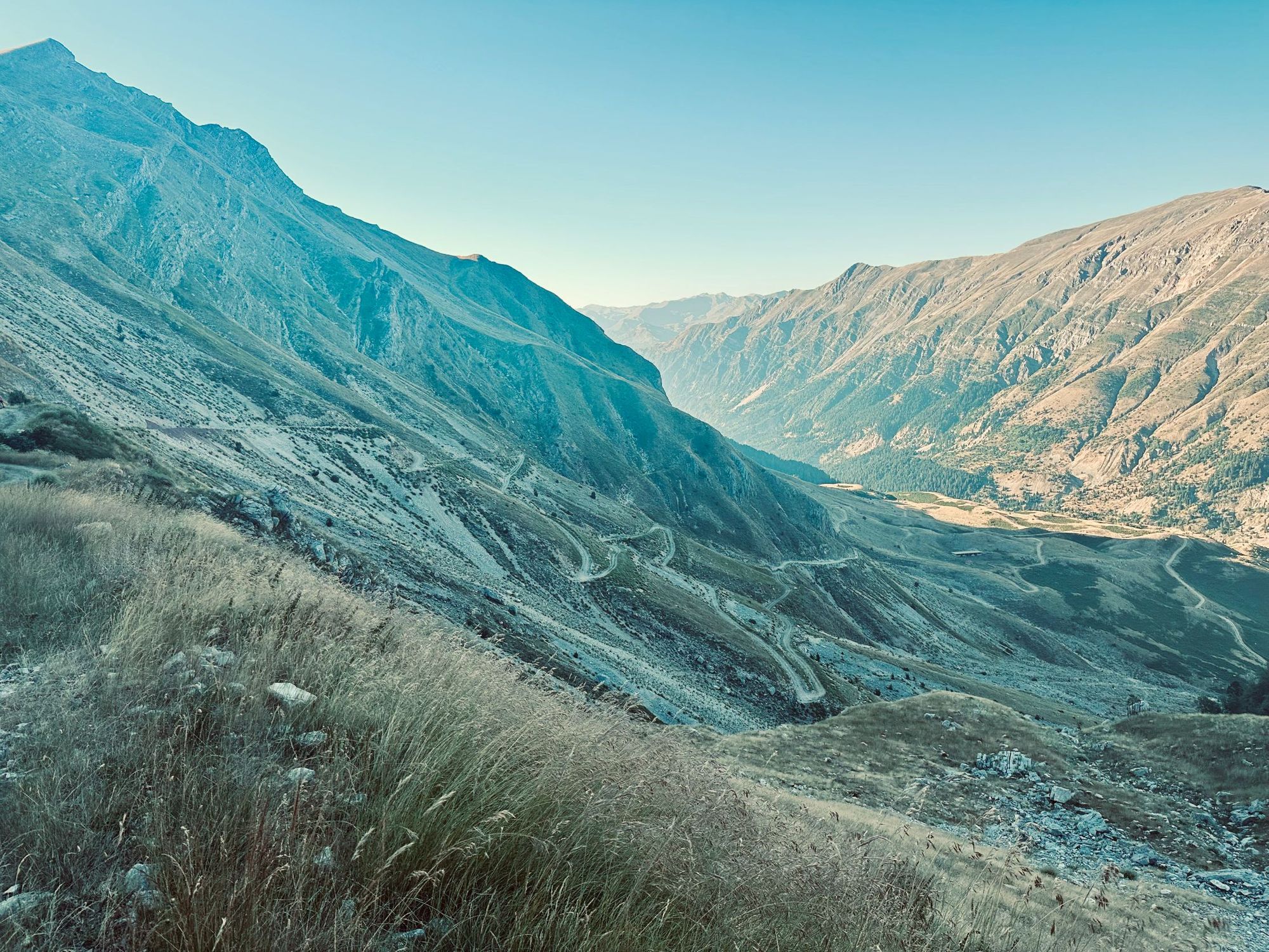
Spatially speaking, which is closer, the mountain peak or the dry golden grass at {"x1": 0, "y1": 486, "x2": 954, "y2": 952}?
the dry golden grass at {"x1": 0, "y1": 486, "x2": 954, "y2": 952}

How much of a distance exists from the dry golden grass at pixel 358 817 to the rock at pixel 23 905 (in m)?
0.06

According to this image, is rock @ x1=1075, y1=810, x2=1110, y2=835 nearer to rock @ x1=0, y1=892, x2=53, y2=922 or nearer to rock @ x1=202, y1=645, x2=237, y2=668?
rock @ x1=202, y1=645, x2=237, y2=668

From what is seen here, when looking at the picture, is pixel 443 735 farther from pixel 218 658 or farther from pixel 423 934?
pixel 218 658

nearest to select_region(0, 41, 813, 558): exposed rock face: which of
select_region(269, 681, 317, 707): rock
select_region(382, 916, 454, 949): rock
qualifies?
select_region(269, 681, 317, 707): rock

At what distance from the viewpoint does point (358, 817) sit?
3.69m

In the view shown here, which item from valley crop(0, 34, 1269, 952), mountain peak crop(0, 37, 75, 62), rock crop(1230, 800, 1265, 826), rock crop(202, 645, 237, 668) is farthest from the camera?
mountain peak crop(0, 37, 75, 62)

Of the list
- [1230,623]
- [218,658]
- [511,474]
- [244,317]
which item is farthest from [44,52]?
[1230,623]

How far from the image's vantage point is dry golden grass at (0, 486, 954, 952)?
304 centimetres

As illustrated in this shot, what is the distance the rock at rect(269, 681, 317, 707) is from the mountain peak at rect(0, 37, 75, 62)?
750ft

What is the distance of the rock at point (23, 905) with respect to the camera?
2713 millimetres

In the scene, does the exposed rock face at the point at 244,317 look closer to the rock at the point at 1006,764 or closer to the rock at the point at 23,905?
the rock at the point at 23,905

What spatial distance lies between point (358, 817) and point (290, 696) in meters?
1.65

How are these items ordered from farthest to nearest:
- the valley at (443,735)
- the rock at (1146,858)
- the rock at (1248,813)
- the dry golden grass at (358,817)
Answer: the rock at (1248,813) → the rock at (1146,858) → the valley at (443,735) → the dry golden grass at (358,817)

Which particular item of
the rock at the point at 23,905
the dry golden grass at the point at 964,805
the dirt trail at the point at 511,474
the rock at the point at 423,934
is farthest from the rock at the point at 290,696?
the dirt trail at the point at 511,474
